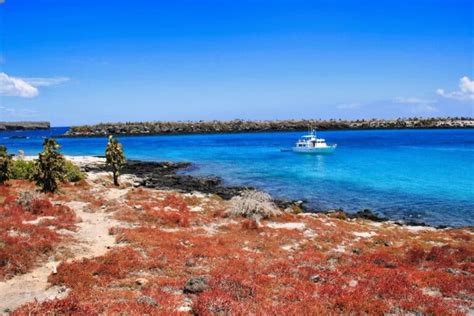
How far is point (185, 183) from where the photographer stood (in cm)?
5538

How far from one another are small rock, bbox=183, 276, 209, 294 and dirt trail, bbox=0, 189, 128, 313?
398cm

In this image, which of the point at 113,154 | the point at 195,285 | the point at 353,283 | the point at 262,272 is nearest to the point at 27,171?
the point at 113,154

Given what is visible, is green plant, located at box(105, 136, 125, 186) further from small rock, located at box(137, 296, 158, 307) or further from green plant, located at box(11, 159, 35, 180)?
small rock, located at box(137, 296, 158, 307)

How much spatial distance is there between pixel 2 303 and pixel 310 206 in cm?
3208

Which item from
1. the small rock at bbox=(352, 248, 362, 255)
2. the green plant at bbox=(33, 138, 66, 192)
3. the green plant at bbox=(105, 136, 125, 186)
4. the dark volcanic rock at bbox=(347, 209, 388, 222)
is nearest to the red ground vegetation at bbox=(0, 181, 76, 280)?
the green plant at bbox=(33, 138, 66, 192)

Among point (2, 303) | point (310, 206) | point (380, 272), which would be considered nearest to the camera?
point (2, 303)

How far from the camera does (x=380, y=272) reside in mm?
15820

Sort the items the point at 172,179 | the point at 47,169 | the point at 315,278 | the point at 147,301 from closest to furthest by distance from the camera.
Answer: the point at 147,301 < the point at 315,278 < the point at 47,169 < the point at 172,179

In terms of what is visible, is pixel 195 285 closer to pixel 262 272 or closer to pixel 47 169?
pixel 262 272

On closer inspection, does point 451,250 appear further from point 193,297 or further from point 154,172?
point 154,172

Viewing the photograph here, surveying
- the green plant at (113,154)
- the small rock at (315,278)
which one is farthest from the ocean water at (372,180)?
the small rock at (315,278)

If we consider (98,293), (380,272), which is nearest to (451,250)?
(380,272)

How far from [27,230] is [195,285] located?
10466 millimetres

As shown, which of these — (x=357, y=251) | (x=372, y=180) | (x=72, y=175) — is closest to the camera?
(x=357, y=251)
